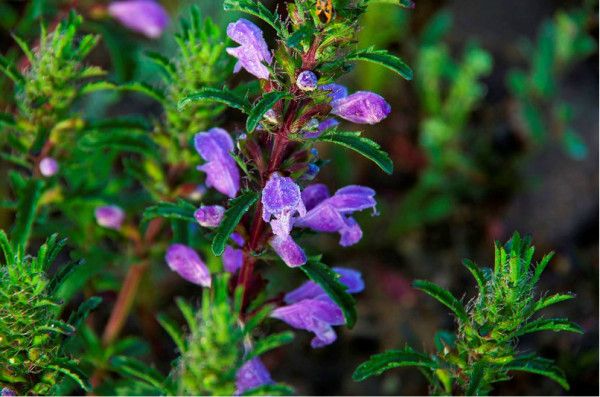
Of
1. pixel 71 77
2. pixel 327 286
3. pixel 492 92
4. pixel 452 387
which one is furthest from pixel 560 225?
pixel 71 77

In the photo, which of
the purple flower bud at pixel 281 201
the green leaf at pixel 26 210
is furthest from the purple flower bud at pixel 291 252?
the green leaf at pixel 26 210

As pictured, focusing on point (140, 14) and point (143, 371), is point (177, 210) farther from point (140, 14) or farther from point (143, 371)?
point (140, 14)

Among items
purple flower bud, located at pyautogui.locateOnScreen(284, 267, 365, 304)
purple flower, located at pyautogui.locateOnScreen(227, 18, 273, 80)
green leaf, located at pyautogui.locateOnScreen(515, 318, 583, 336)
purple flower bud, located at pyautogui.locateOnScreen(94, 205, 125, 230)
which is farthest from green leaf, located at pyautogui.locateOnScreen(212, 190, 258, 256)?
purple flower bud, located at pyautogui.locateOnScreen(94, 205, 125, 230)

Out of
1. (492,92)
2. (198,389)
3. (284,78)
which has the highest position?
(492,92)

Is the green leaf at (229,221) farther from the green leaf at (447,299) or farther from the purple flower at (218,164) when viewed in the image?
the green leaf at (447,299)

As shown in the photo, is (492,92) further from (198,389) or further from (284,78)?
(198,389)

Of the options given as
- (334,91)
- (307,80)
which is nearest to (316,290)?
(334,91)
